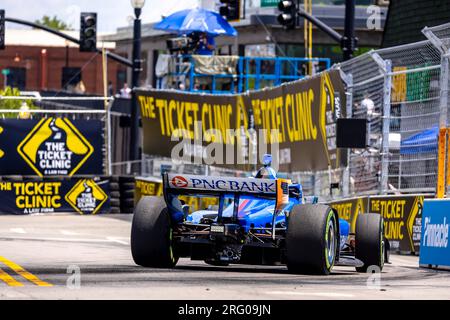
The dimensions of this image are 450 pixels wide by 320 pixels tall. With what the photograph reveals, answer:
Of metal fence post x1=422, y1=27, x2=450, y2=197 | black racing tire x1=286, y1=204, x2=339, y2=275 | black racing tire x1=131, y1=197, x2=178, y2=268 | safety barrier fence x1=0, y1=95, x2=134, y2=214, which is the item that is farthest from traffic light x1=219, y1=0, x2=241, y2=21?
black racing tire x1=286, y1=204, x2=339, y2=275

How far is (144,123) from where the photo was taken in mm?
32875

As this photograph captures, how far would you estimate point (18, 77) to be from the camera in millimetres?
78500

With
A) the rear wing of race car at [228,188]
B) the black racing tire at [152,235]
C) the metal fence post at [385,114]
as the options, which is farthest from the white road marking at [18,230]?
the rear wing of race car at [228,188]

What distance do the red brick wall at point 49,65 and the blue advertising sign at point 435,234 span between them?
2432 inches

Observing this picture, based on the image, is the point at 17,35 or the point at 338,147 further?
the point at 17,35

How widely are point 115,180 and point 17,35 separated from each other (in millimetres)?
50368

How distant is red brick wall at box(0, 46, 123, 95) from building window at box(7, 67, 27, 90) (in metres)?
0.25

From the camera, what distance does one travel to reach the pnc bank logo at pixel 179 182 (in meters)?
14.6

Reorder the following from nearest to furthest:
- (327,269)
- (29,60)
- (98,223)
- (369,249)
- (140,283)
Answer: (140,283), (327,269), (369,249), (98,223), (29,60)

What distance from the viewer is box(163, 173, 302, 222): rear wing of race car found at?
569 inches

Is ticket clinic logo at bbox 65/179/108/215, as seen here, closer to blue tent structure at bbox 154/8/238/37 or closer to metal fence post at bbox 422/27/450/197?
blue tent structure at bbox 154/8/238/37

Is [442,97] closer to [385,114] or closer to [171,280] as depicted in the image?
[385,114]
